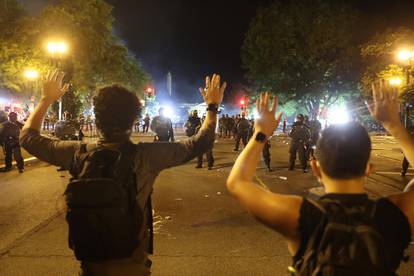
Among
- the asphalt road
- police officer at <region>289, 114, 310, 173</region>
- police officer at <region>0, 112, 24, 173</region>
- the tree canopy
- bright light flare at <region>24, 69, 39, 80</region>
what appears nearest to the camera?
the asphalt road

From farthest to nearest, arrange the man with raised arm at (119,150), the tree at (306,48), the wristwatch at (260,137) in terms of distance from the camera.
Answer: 1. the tree at (306,48)
2. the man with raised arm at (119,150)
3. the wristwatch at (260,137)

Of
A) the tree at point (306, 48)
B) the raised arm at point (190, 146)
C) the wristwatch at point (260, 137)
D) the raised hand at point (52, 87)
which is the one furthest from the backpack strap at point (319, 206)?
the tree at point (306, 48)

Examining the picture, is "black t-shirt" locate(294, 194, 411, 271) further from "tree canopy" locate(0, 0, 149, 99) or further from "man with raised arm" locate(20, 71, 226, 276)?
"tree canopy" locate(0, 0, 149, 99)

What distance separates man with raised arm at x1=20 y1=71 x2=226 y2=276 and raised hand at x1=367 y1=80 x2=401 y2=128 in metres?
0.99

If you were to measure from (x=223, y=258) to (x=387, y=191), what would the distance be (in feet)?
20.9

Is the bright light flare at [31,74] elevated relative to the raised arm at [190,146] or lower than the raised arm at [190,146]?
elevated

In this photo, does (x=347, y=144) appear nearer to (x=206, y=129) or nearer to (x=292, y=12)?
(x=206, y=129)

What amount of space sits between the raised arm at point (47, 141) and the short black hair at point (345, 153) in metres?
1.49

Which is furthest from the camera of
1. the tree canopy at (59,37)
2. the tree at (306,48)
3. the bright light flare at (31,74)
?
the tree at (306,48)

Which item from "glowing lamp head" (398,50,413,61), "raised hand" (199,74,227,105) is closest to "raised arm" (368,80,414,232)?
"raised hand" (199,74,227,105)

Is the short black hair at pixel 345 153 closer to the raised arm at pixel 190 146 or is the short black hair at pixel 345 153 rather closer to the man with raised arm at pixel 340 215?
the man with raised arm at pixel 340 215

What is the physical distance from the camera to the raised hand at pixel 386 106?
8.30 feet

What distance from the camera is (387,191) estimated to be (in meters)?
10.4

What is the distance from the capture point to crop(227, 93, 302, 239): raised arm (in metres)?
2.02
